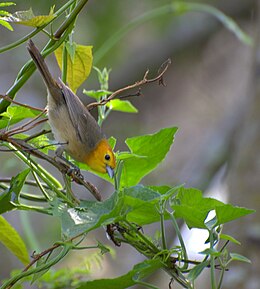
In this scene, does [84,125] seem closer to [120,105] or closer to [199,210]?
[120,105]

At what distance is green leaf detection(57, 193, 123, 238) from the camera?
2.98 feet

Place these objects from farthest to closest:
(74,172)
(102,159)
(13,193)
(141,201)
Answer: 1. (102,159)
2. (74,172)
3. (13,193)
4. (141,201)

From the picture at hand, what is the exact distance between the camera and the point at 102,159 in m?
1.75

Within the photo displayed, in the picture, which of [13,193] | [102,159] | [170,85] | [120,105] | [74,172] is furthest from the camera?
[170,85]

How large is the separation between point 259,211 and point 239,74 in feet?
11.1

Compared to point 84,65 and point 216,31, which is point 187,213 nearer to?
point 84,65

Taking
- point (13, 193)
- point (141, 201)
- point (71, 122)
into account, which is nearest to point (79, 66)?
point (13, 193)

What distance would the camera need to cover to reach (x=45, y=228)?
4.43 metres

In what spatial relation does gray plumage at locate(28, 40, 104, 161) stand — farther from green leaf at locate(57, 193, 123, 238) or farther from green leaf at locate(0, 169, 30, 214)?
green leaf at locate(57, 193, 123, 238)

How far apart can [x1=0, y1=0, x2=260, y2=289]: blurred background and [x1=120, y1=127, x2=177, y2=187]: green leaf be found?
245 centimetres

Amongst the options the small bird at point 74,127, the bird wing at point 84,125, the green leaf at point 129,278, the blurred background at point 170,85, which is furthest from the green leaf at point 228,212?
the blurred background at point 170,85

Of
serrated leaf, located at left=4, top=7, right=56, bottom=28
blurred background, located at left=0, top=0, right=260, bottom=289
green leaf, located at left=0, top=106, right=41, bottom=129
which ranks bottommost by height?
blurred background, located at left=0, top=0, right=260, bottom=289

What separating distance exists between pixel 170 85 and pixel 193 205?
5.01 meters

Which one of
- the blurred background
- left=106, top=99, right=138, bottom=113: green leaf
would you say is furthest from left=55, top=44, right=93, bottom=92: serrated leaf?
the blurred background
